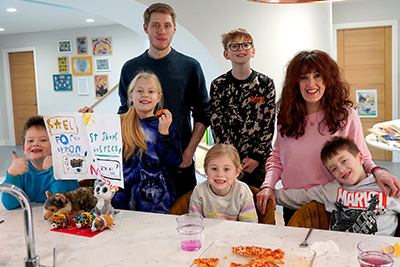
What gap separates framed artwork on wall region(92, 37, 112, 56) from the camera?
332 inches

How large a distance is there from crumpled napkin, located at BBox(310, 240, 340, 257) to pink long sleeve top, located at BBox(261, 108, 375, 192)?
0.61 m

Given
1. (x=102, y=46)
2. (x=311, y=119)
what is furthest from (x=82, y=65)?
(x=311, y=119)

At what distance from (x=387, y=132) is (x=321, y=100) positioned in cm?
160

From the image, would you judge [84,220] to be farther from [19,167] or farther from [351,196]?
[351,196]

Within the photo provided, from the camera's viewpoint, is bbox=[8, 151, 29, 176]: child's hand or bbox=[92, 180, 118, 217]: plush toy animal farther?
bbox=[8, 151, 29, 176]: child's hand

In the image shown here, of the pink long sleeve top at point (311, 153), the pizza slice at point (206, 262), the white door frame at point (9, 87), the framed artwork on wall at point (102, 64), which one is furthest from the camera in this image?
the white door frame at point (9, 87)

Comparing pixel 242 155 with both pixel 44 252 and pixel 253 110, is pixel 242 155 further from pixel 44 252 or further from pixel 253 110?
pixel 44 252

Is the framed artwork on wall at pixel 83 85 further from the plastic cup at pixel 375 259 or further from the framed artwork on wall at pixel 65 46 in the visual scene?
the plastic cup at pixel 375 259

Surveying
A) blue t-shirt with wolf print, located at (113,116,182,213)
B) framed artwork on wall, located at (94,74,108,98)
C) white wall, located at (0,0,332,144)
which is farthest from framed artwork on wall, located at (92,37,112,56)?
blue t-shirt with wolf print, located at (113,116,182,213)

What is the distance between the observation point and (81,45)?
8.65m

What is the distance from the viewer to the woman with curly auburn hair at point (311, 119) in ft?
5.83

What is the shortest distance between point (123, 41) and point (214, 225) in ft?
24.4

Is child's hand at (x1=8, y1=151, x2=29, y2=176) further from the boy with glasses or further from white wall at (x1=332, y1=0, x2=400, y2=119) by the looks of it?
white wall at (x1=332, y1=0, x2=400, y2=119)

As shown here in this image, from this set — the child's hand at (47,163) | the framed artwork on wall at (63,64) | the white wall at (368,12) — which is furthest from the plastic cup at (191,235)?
the framed artwork on wall at (63,64)
